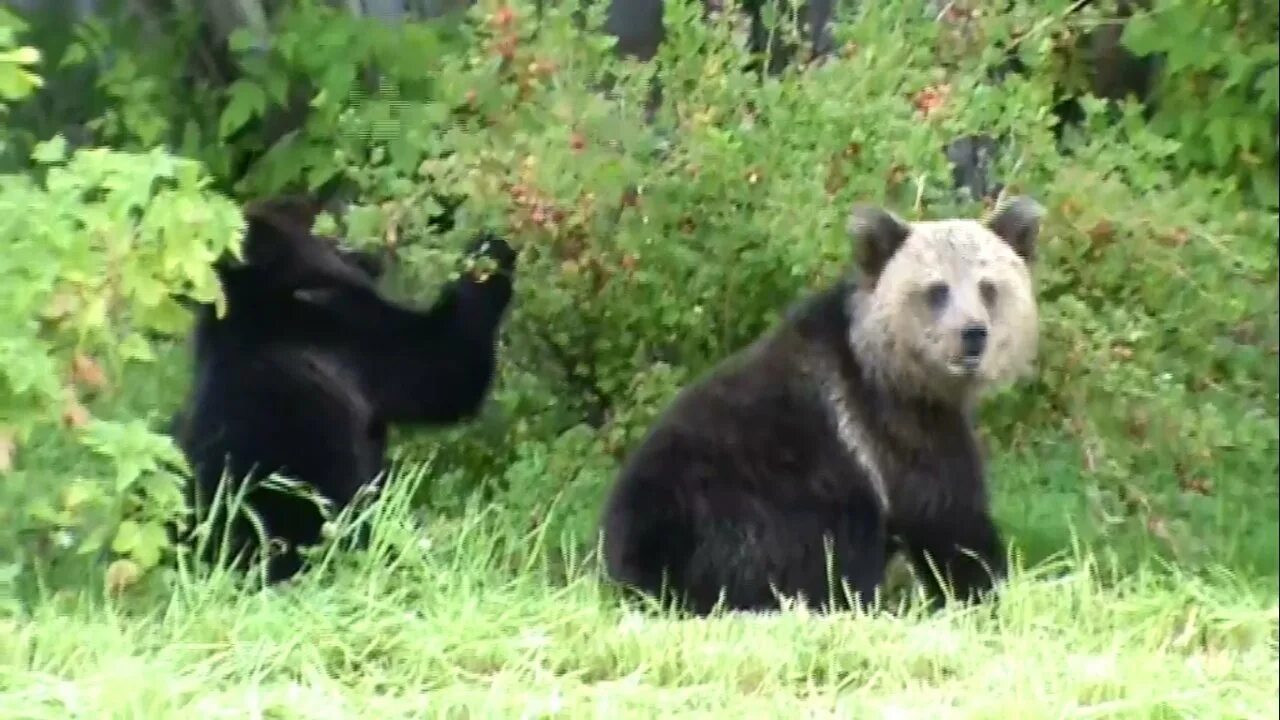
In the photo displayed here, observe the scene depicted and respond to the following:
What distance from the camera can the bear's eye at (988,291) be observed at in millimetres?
5613

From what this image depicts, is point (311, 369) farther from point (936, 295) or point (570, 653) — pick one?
point (936, 295)

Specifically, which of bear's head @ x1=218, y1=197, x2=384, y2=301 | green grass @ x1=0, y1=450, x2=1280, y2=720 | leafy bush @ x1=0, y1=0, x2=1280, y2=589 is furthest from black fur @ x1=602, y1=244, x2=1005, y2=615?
bear's head @ x1=218, y1=197, x2=384, y2=301

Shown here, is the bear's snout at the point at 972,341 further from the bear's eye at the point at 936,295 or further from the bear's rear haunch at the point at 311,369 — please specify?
the bear's rear haunch at the point at 311,369

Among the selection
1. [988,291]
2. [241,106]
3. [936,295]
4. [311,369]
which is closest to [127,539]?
[311,369]

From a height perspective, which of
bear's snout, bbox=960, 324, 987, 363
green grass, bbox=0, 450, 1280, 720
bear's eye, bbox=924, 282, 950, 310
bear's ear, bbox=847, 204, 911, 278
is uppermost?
bear's ear, bbox=847, 204, 911, 278

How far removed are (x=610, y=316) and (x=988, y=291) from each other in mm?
1518

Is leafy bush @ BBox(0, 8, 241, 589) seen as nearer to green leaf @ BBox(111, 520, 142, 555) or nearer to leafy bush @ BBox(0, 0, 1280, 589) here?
green leaf @ BBox(111, 520, 142, 555)

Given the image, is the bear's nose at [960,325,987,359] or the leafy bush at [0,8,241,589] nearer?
the leafy bush at [0,8,241,589]

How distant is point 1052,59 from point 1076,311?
0.99m

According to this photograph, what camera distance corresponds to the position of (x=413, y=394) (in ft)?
20.6

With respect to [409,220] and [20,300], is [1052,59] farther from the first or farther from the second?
[20,300]

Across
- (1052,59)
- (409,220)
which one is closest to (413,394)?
(409,220)

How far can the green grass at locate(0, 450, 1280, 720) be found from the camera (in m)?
4.60

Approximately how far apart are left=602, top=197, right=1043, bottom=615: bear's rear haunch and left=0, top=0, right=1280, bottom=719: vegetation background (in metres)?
0.24
